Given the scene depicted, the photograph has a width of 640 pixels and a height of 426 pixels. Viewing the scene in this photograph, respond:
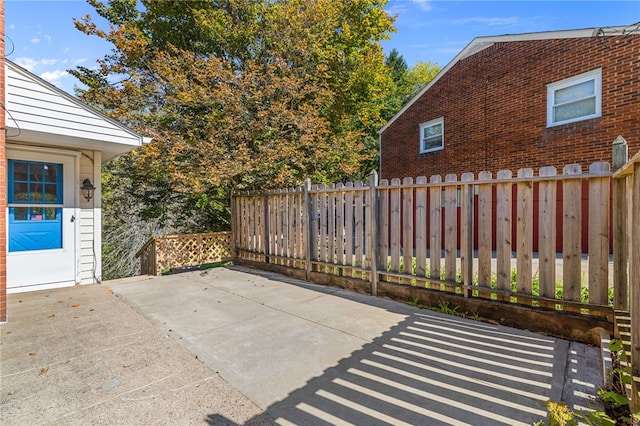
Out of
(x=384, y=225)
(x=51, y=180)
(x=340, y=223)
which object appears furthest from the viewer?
(x=51, y=180)

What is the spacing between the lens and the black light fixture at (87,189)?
595 centimetres

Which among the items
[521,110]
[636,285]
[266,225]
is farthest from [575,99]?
[266,225]

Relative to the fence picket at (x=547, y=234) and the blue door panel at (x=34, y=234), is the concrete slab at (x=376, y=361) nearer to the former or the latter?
the fence picket at (x=547, y=234)

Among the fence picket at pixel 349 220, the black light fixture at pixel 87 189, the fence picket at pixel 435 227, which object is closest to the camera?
the fence picket at pixel 435 227

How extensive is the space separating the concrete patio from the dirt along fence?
0.35 m

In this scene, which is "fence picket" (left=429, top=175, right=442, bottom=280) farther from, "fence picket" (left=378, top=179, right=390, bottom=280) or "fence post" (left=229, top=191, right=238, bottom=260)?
"fence post" (left=229, top=191, right=238, bottom=260)

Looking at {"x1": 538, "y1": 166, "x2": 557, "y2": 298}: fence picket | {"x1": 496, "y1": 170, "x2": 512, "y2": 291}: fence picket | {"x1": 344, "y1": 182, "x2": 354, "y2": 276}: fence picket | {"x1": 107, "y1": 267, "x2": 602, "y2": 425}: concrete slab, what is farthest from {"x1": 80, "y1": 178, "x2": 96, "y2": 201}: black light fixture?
{"x1": 538, "y1": 166, "x2": 557, "y2": 298}: fence picket

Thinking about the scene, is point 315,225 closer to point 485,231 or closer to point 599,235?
point 485,231

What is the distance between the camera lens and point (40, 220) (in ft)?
18.2

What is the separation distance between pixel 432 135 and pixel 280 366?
36.8 feet

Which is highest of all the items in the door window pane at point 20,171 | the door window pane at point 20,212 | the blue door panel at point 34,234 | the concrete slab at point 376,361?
the door window pane at point 20,171

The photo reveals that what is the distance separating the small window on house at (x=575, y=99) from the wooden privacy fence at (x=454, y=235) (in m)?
2.40

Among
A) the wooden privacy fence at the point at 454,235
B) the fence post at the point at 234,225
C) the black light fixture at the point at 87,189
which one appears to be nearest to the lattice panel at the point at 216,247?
the fence post at the point at 234,225

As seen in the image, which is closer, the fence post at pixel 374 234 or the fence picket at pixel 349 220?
the fence post at pixel 374 234
